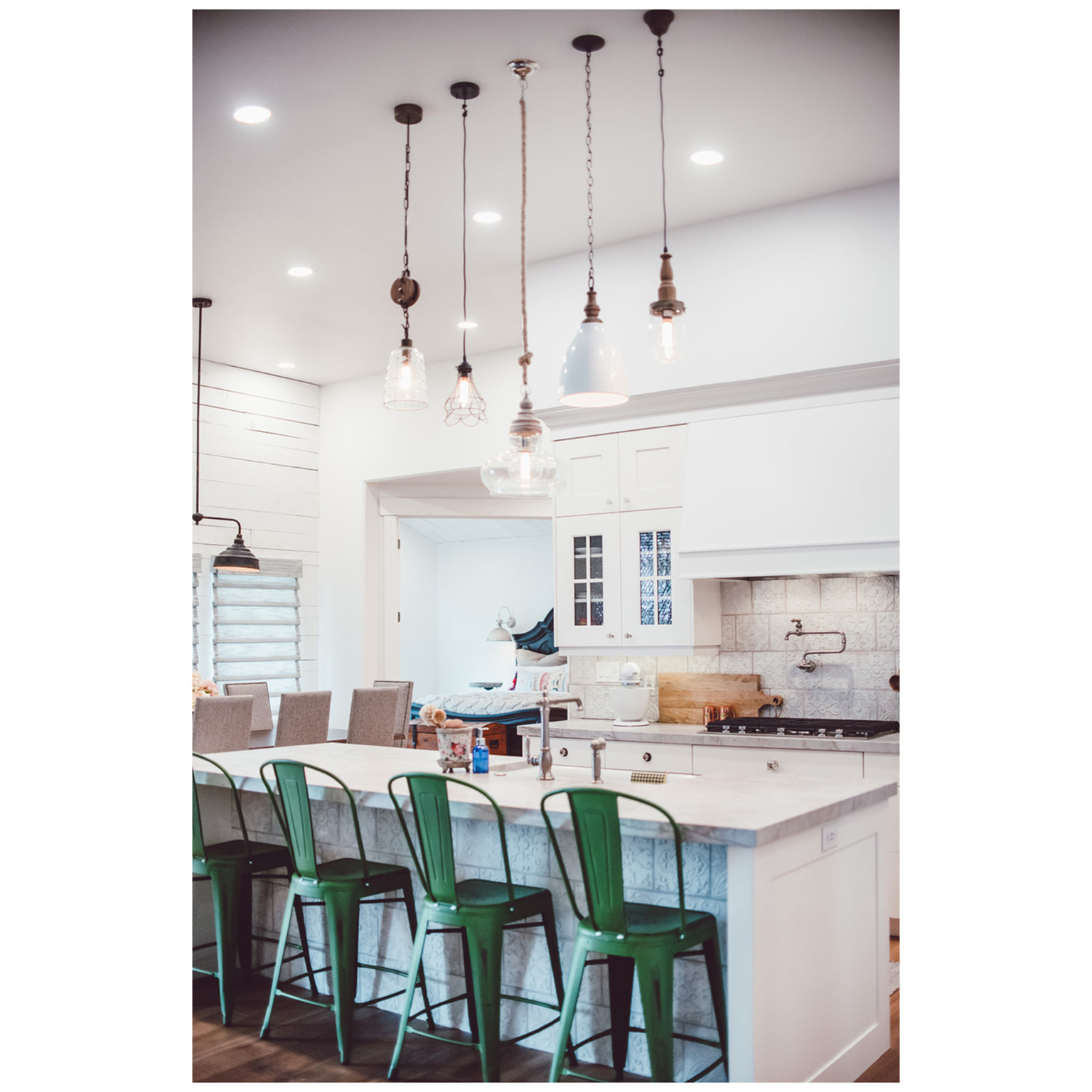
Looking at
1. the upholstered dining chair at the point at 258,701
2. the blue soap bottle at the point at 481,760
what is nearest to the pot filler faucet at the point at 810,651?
the blue soap bottle at the point at 481,760

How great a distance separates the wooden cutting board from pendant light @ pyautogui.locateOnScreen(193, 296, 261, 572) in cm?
293

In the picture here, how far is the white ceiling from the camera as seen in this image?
3336mm

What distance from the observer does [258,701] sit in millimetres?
6875

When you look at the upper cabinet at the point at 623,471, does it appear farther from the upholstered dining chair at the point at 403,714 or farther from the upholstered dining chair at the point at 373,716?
the upholstered dining chair at the point at 403,714

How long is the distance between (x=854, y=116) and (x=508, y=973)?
10.9 feet

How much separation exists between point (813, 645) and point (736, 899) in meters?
2.79

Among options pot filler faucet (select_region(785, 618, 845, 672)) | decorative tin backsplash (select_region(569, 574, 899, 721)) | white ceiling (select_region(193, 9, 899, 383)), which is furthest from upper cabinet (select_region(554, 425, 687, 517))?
white ceiling (select_region(193, 9, 899, 383))

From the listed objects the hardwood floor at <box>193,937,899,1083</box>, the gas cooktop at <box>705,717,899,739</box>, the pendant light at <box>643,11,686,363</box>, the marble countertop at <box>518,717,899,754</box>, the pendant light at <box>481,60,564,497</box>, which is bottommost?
the hardwood floor at <box>193,937,899,1083</box>

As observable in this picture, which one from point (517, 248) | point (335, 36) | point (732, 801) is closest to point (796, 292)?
point (517, 248)

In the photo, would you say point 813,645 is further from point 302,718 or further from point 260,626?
point 260,626

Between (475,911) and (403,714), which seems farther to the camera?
(403,714)

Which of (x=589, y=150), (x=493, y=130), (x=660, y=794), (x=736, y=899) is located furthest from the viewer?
(x=589, y=150)

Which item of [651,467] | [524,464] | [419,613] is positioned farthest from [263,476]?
[524,464]

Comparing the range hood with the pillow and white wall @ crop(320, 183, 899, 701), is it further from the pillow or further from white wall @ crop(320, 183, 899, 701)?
the pillow
